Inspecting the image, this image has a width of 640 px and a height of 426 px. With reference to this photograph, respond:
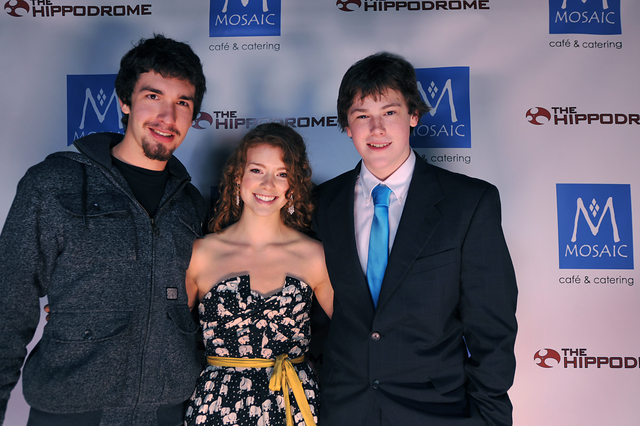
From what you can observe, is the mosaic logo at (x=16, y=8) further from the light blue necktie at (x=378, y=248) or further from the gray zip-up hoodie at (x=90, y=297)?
the light blue necktie at (x=378, y=248)

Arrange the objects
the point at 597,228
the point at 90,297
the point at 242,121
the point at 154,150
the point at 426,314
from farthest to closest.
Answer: the point at 242,121
the point at 597,228
the point at 154,150
the point at 426,314
the point at 90,297

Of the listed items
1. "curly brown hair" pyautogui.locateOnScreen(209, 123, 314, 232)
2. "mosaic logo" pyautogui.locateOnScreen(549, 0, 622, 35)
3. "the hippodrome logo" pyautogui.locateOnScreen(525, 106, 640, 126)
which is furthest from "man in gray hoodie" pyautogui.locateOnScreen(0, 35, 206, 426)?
"mosaic logo" pyautogui.locateOnScreen(549, 0, 622, 35)

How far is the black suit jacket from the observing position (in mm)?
1603

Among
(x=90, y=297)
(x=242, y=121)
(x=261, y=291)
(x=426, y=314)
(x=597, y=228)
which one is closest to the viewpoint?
(x=90, y=297)

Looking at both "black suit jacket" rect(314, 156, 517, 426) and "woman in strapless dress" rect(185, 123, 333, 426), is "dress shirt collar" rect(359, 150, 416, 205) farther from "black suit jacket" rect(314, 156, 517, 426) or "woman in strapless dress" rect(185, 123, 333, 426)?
"woman in strapless dress" rect(185, 123, 333, 426)

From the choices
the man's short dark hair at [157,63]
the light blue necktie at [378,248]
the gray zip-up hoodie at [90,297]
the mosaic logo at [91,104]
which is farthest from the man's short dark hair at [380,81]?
the mosaic logo at [91,104]

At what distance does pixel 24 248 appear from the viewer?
57.7 inches

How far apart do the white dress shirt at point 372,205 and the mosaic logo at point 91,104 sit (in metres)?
1.53

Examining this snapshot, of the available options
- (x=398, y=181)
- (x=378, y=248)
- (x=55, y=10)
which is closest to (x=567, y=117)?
(x=398, y=181)

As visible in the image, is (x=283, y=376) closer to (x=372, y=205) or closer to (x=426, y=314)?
(x=426, y=314)

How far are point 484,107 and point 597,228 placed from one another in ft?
2.91

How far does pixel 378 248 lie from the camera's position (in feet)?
5.63

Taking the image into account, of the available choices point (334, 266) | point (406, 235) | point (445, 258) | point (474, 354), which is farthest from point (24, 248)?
point (474, 354)

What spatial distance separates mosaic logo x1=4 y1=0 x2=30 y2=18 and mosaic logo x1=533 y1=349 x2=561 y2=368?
3.44 metres
